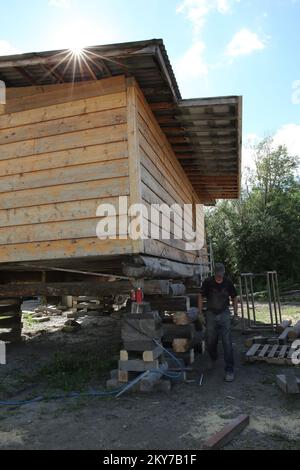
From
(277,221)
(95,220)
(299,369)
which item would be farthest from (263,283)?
(95,220)

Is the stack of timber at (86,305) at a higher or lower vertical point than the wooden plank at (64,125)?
lower

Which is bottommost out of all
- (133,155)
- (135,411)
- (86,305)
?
(135,411)

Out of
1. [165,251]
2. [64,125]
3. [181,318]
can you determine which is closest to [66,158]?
[64,125]

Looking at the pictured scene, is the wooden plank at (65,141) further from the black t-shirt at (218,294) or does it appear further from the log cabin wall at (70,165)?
the black t-shirt at (218,294)

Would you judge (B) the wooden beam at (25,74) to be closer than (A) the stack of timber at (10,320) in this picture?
Yes

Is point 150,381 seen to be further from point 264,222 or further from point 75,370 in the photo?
point 264,222

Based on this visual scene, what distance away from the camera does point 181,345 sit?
25.1 feet

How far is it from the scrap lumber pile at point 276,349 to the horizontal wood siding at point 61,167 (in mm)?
3935

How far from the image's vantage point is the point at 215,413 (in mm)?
5230

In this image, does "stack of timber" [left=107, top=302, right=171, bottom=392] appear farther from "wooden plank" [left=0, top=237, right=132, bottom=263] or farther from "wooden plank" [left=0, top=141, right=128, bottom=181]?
"wooden plank" [left=0, top=141, right=128, bottom=181]

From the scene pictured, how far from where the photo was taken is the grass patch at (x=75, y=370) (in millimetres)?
6770

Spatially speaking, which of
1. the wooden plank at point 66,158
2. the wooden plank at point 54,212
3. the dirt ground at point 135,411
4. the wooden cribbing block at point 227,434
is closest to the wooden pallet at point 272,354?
the dirt ground at point 135,411

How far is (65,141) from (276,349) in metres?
5.99

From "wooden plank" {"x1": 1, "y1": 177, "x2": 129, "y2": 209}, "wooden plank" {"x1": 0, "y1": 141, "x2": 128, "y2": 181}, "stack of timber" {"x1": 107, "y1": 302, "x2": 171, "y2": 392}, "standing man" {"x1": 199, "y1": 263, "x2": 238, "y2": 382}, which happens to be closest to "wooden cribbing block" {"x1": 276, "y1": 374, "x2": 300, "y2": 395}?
"standing man" {"x1": 199, "y1": 263, "x2": 238, "y2": 382}
